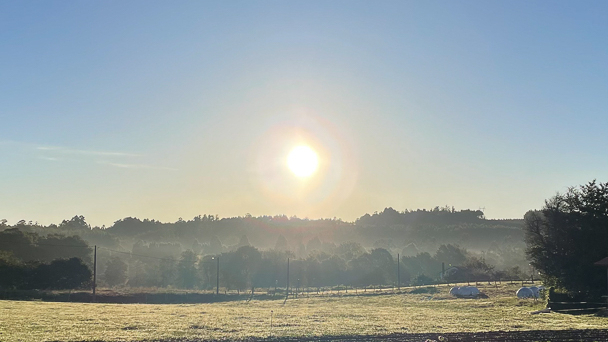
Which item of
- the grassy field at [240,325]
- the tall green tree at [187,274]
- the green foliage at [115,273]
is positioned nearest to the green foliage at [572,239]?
the grassy field at [240,325]

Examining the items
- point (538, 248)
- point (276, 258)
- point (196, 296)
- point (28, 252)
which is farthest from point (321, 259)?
point (538, 248)

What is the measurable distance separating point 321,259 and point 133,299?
98.9 metres

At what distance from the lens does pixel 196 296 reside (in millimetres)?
110125

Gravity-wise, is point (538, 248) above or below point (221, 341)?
above

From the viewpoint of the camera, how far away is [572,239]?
67875 millimetres

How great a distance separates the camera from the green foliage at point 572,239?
6438cm

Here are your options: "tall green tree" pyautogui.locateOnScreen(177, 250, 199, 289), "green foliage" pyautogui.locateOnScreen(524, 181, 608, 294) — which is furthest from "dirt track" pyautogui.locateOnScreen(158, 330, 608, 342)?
"tall green tree" pyautogui.locateOnScreen(177, 250, 199, 289)

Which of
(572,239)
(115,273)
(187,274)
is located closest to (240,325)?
(572,239)

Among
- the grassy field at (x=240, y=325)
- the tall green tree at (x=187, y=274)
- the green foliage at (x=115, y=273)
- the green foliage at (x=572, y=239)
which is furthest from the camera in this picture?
the tall green tree at (x=187, y=274)

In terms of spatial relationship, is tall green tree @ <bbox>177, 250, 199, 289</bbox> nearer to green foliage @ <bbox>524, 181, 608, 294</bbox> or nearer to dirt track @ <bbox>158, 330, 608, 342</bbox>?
green foliage @ <bbox>524, 181, 608, 294</bbox>

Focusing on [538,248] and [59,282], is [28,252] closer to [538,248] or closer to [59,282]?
[59,282]

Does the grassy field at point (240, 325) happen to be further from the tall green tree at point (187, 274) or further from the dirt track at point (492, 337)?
the tall green tree at point (187, 274)

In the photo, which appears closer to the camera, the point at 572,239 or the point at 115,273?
the point at 572,239

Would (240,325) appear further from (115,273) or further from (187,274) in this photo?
(115,273)
